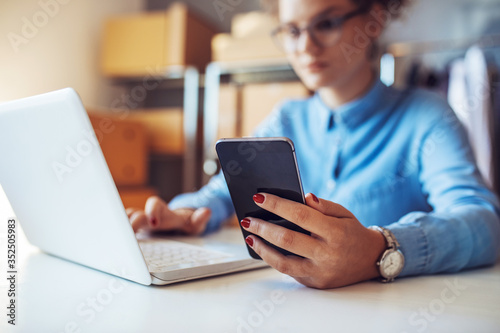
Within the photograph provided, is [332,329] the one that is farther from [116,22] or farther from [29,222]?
[116,22]

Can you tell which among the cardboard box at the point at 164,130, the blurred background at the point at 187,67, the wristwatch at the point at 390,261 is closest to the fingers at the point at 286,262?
the wristwatch at the point at 390,261

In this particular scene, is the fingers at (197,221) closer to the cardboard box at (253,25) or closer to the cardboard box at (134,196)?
the cardboard box at (134,196)

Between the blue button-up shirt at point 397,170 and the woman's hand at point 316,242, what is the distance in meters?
0.13

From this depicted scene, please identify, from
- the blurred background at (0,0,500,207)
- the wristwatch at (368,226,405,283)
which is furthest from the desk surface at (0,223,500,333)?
the blurred background at (0,0,500,207)

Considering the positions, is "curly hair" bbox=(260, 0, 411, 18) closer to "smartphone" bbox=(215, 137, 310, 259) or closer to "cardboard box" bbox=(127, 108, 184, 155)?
"smartphone" bbox=(215, 137, 310, 259)

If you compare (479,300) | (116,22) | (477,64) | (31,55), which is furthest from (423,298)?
(116,22)

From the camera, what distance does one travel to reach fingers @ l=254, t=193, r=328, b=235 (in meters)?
0.45

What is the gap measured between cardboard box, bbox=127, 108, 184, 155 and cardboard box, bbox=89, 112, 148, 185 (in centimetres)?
7

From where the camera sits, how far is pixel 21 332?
1.11 feet

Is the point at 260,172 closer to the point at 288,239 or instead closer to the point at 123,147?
the point at 288,239

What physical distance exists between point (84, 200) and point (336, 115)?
71 centimetres

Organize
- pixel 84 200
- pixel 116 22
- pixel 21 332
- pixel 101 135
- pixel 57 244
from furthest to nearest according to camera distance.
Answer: pixel 116 22 → pixel 101 135 → pixel 57 244 → pixel 84 200 → pixel 21 332

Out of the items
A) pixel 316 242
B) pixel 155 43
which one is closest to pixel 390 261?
pixel 316 242

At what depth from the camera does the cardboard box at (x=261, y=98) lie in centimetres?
199
